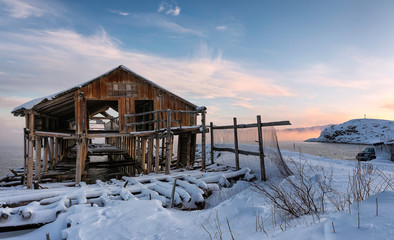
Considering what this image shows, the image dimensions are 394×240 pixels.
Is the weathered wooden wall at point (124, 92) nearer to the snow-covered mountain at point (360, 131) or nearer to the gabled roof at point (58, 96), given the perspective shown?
the gabled roof at point (58, 96)

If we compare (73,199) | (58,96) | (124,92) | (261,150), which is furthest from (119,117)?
(261,150)

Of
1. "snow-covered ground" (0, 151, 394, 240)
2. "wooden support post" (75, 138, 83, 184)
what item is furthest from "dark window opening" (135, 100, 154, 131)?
"snow-covered ground" (0, 151, 394, 240)

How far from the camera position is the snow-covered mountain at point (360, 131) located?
211 feet

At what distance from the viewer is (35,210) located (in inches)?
246

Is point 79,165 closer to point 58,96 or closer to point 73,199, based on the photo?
point 58,96

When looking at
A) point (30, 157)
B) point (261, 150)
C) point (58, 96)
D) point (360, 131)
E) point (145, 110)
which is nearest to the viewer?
point (261, 150)

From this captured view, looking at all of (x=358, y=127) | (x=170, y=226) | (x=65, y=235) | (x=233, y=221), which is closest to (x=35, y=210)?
(x=65, y=235)

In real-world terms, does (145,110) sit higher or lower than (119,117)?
higher

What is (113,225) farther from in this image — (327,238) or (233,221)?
(327,238)

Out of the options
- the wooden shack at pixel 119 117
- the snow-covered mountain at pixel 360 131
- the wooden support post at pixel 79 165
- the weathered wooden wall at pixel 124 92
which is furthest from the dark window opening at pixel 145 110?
the snow-covered mountain at pixel 360 131

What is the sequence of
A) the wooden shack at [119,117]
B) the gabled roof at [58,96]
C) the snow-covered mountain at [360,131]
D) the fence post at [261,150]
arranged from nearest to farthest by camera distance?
the fence post at [261,150]
the gabled roof at [58,96]
the wooden shack at [119,117]
the snow-covered mountain at [360,131]

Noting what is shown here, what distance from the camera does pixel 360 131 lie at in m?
71.9

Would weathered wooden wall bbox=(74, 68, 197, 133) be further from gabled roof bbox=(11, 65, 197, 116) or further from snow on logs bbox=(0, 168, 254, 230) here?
snow on logs bbox=(0, 168, 254, 230)

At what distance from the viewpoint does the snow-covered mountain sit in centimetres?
6438
